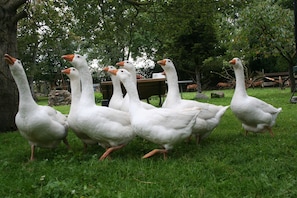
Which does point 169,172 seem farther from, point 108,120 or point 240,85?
point 240,85

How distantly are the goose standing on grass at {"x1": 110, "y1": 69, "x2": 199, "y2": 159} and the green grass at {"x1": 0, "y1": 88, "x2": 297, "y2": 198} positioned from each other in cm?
28

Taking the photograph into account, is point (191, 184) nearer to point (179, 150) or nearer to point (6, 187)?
point (179, 150)

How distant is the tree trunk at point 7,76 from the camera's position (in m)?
8.12

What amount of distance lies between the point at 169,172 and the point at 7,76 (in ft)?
19.4

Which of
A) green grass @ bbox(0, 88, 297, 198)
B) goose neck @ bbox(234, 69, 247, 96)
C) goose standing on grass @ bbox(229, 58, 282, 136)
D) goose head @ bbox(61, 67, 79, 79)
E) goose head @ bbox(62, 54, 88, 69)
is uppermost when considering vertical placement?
goose head @ bbox(62, 54, 88, 69)

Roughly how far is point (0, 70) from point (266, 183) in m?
7.03

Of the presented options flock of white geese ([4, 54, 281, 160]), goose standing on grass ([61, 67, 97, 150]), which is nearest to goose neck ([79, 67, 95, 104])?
flock of white geese ([4, 54, 281, 160])

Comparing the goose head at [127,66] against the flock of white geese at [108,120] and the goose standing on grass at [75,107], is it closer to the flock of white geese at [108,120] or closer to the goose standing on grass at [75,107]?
the goose standing on grass at [75,107]

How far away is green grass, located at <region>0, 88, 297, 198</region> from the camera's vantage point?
3.24 meters

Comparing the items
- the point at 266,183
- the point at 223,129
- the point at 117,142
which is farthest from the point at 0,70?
the point at 266,183

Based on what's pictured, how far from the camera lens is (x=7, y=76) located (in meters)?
8.19

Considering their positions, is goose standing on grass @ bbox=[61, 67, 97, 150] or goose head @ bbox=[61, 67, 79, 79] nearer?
goose standing on grass @ bbox=[61, 67, 97, 150]

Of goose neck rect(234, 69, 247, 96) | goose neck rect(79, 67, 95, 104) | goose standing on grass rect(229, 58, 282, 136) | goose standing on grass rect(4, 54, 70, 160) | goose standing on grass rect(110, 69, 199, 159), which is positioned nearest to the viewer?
goose standing on grass rect(110, 69, 199, 159)

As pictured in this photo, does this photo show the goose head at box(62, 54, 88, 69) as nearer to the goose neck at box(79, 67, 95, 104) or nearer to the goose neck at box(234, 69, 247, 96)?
the goose neck at box(79, 67, 95, 104)
